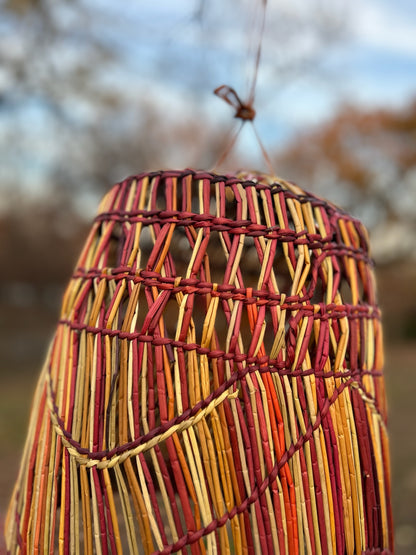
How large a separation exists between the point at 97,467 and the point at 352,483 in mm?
308

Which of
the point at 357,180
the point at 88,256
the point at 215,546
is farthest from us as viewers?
the point at 357,180

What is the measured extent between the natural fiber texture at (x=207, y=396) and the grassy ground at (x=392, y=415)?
5.80 feet

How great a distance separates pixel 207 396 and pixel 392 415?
4.44m

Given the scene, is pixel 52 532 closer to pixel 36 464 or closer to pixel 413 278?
pixel 36 464

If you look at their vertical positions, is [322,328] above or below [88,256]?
below

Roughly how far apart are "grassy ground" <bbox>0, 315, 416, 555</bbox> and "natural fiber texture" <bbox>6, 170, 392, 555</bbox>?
69.6 inches

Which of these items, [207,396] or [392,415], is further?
[392,415]

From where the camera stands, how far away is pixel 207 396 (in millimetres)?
594

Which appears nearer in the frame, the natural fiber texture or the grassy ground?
the natural fiber texture

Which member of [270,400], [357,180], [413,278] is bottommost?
[270,400]

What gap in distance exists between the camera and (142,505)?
1.94ft

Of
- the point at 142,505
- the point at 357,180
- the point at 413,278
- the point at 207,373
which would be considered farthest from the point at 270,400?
the point at 413,278

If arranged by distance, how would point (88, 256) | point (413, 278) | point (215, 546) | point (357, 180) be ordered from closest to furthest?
point (215, 546), point (88, 256), point (357, 180), point (413, 278)

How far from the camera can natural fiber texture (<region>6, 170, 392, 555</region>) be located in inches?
23.3
